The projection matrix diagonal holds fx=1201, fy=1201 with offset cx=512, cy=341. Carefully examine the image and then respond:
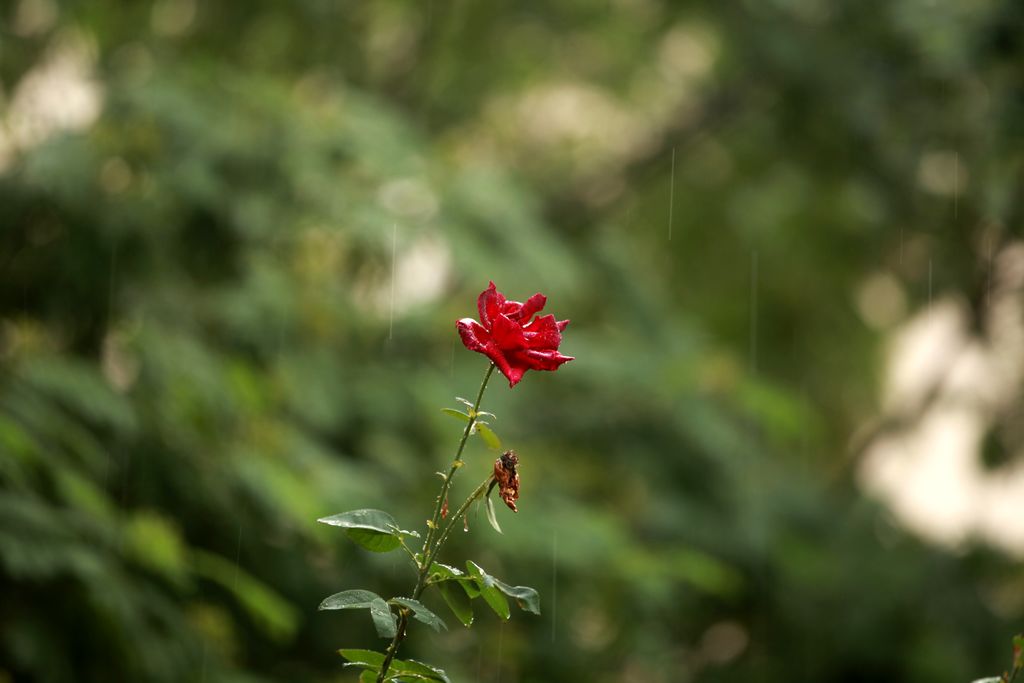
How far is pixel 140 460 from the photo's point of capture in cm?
295

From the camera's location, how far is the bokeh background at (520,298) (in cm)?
296

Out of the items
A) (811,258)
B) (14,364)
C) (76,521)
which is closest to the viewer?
(76,521)

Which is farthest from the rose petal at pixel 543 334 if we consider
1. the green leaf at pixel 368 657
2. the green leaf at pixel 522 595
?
the green leaf at pixel 368 657

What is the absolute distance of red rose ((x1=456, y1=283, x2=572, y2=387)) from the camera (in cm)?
107

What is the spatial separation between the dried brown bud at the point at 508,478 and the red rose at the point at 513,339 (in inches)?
3.8

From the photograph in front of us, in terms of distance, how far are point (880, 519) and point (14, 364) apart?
159 inches

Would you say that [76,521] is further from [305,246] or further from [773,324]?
[773,324]

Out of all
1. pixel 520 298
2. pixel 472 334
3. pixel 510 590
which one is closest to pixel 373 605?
pixel 510 590

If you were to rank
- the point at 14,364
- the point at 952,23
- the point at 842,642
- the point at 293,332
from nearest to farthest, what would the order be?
the point at 14,364 → the point at 952,23 → the point at 293,332 → the point at 842,642

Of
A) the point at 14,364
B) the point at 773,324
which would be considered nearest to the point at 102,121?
the point at 14,364

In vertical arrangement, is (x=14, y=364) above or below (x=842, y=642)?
below

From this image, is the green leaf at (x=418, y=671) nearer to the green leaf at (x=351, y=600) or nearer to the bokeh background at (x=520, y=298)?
the green leaf at (x=351, y=600)

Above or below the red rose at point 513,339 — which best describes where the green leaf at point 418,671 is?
below

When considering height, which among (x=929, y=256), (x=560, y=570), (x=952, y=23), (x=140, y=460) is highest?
(x=929, y=256)
